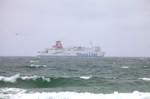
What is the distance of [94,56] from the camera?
88.7 meters

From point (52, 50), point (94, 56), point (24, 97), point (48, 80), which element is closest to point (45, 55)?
point (52, 50)

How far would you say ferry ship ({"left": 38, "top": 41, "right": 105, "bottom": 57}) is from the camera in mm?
84000

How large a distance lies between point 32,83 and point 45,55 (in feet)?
239

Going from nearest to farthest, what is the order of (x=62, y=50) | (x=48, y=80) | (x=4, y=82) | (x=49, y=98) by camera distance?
(x=49, y=98)
(x=4, y=82)
(x=48, y=80)
(x=62, y=50)

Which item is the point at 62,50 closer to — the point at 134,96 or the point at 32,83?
the point at 32,83

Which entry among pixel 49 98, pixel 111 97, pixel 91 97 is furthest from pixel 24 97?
pixel 111 97

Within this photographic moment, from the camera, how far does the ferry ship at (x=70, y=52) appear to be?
276ft

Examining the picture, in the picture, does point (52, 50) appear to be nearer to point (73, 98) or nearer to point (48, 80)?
point (48, 80)

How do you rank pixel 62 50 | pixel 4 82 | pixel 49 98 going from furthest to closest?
pixel 62 50 → pixel 4 82 → pixel 49 98

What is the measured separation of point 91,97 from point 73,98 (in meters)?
1.04

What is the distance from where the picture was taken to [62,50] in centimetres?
8488

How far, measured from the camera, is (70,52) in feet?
277

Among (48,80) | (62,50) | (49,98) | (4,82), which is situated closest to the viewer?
(49,98)

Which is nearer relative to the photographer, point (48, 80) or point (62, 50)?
point (48, 80)
